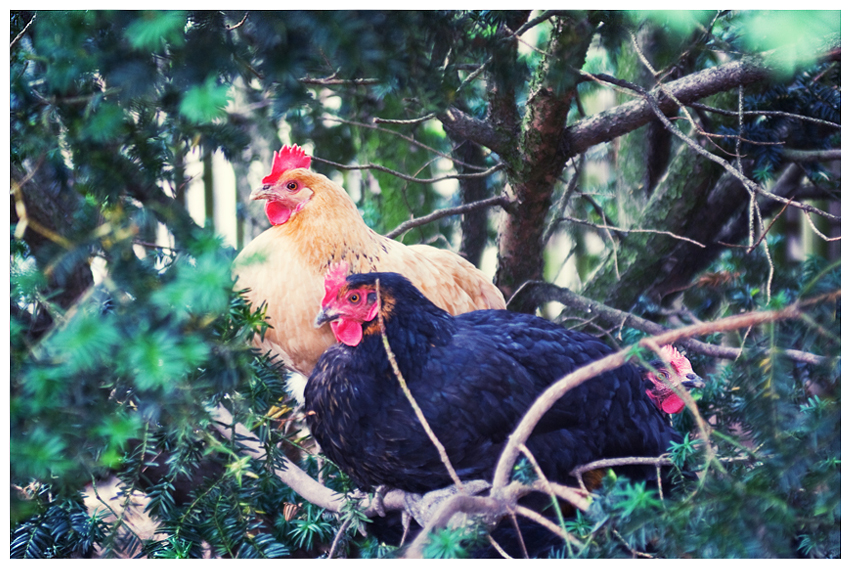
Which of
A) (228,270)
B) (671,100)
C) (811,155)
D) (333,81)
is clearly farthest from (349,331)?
(811,155)

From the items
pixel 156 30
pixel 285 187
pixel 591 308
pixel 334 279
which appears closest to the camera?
pixel 156 30

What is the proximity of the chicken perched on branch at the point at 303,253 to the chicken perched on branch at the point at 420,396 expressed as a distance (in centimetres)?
8

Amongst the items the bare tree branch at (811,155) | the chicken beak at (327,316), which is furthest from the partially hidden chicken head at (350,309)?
the bare tree branch at (811,155)

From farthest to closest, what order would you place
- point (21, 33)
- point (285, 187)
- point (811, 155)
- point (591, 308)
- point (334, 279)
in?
1. point (591, 308)
2. point (811, 155)
3. point (285, 187)
4. point (334, 279)
5. point (21, 33)

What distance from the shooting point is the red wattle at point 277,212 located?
100 centimetres

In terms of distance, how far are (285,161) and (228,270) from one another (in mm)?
421

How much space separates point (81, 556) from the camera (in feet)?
2.86

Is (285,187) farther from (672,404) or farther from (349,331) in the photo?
(672,404)

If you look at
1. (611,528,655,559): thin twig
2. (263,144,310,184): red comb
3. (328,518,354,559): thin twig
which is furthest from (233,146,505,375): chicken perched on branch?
(611,528,655,559): thin twig

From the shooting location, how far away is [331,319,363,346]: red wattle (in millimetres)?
833

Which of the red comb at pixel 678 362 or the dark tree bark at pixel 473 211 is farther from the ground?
the dark tree bark at pixel 473 211

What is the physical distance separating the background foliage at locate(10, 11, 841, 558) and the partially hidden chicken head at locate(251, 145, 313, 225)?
0.12ft

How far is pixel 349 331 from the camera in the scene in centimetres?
84

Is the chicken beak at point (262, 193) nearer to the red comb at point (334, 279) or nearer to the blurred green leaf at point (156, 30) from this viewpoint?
the red comb at point (334, 279)
